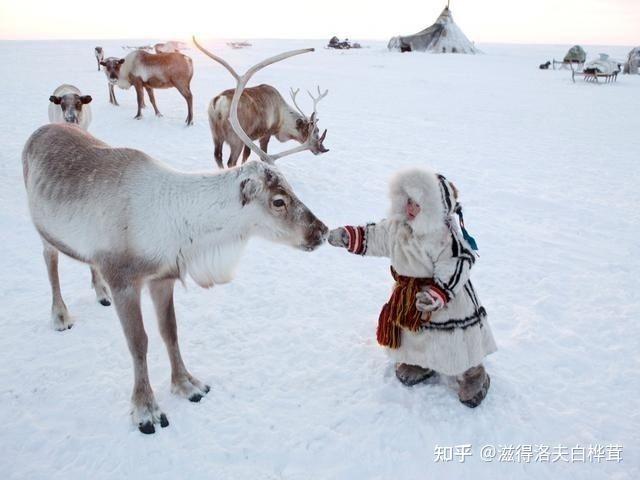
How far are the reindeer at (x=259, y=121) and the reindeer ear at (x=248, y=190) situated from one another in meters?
3.60

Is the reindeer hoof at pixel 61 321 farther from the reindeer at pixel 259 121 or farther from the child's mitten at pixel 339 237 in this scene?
the reindeer at pixel 259 121

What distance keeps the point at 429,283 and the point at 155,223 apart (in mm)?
1373

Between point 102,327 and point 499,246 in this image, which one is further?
point 499,246

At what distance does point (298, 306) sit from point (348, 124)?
23.1 feet

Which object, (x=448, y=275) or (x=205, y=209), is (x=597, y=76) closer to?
(x=448, y=275)

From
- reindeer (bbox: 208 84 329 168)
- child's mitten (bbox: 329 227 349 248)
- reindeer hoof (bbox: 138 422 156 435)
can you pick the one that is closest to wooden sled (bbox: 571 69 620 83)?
reindeer (bbox: 208 84 329 168)

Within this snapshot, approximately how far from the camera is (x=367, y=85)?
15.9 m

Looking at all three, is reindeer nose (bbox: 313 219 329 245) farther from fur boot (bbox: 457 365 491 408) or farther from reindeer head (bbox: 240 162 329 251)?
fur boot (bbox: 457 365 491 408)

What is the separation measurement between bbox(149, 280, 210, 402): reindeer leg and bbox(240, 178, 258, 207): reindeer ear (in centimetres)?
64

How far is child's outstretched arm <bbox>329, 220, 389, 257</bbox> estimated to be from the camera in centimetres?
249

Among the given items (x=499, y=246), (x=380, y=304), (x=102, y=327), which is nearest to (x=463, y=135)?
(x=499, y=246)

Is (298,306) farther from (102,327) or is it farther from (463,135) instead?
(463,135)

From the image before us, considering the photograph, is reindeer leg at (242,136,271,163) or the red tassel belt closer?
the red tassel belt

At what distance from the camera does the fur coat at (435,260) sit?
2221 millimetres
